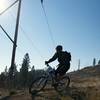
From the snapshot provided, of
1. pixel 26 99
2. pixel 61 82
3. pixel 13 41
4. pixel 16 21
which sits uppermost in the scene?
pixel 16 21

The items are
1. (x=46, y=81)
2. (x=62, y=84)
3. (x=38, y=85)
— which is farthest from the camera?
(x=62, y=84)

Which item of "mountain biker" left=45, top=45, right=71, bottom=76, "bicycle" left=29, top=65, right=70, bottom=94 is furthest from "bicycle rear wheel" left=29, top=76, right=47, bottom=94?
"mountain biker" left=45, top=45, right=71, bottom=76

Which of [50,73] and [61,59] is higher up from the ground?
[61,59]

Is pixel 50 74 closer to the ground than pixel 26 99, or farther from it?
farther from it

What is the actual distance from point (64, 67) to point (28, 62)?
8535cm

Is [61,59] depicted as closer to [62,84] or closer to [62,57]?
[62,57]

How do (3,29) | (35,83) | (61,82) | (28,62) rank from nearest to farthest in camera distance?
(35,83), (61,82), (3,29), (28,62)

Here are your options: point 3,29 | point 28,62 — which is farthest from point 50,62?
point 28,62

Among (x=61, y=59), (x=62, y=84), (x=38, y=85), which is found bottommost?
(x=38, y=85)

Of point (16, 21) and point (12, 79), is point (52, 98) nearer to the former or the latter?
point (12, 79)

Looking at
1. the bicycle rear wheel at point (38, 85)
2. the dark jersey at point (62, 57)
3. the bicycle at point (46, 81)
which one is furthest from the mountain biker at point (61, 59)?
the bicycle rear wheel at point (38, 85)

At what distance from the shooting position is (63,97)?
12836 mm

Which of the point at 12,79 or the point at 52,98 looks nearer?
the point at 52,98

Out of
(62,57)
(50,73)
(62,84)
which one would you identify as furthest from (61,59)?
(62,84)
